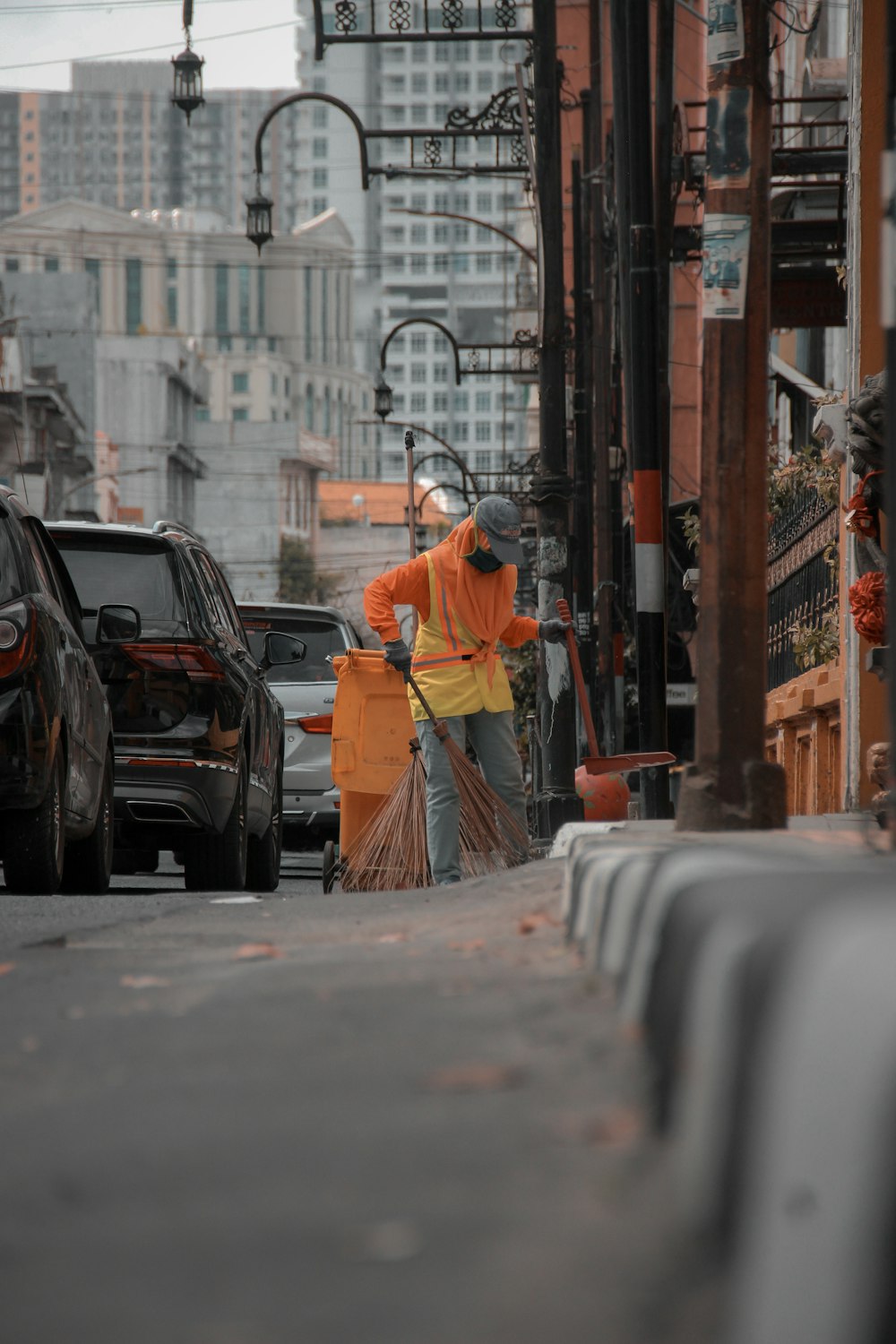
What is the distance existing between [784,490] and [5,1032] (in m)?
13.1

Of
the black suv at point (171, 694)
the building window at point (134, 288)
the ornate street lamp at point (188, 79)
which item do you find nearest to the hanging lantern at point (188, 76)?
the ornate street lamp at point (188, 79)

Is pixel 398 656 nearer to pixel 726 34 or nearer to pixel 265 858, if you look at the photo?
pixel 265 858

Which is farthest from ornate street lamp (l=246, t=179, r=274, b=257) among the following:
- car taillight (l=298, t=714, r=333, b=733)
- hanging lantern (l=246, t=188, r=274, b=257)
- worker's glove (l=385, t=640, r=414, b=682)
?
worker's glove (l=385, t=640, r=414, b=682)

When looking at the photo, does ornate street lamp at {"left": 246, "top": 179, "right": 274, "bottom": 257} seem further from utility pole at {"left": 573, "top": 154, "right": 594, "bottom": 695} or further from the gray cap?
the gray cap

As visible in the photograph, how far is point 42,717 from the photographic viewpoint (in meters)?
8.39

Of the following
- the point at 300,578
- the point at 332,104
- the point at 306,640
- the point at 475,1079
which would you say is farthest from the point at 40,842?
the point at 300,578

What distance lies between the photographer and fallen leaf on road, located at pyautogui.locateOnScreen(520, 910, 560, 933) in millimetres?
5320

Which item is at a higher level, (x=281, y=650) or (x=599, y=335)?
(x=599, y=335)

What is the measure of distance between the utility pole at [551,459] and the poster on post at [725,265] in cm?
859

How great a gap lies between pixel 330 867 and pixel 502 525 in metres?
2.40

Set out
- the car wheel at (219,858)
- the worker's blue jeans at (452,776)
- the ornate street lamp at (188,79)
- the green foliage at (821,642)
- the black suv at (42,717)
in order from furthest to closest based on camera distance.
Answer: the ornate street lamp at (188,79) → the green foliage at (821,642) → the car wheel at (219,858) → the worker's blue jeans at (452,776) → the black suv at (42,717)

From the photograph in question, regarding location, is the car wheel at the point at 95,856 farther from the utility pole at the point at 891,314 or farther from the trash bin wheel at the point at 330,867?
the utility pole at the point at 891,314

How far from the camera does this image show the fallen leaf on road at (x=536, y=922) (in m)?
5.32

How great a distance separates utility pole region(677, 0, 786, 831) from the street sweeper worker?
8.84ft
